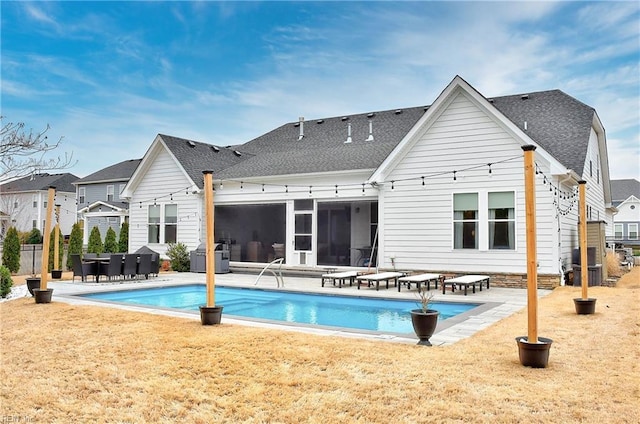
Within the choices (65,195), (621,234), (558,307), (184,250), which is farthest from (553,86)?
(65,195)

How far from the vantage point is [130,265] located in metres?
15.1

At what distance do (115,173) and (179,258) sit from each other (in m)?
22.2

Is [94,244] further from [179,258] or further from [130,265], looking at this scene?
[130,265]

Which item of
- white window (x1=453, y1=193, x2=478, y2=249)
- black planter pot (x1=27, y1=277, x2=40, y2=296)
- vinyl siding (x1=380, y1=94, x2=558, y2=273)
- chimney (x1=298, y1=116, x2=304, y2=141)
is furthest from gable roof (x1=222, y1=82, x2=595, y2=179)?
black planter pot (x1=27, y1=277, x2=40, y2=296)

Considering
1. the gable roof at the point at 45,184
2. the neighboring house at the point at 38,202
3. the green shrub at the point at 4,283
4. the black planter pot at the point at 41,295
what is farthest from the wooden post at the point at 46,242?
the gable roof at the point at 45,184

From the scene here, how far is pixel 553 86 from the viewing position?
2011 cm

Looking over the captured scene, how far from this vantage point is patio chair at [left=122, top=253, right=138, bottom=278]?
49.1 feet

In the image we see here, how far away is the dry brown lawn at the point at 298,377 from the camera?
A: 410cm

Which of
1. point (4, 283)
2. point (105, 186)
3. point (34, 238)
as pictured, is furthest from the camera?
point (34, 238)

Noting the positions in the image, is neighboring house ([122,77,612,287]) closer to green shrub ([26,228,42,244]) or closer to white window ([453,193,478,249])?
white window ([453,193,478,249])

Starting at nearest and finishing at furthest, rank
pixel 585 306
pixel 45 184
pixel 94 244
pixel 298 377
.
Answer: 1. pixel 298 377
2. pixel 585 306
3. pixel 94 244
4. pixel 45 184

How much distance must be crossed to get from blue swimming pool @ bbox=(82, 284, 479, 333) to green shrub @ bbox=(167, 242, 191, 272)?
4.80m

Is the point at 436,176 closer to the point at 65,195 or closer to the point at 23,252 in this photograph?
the point at 23,252

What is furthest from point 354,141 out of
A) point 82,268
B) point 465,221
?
point 82,268
